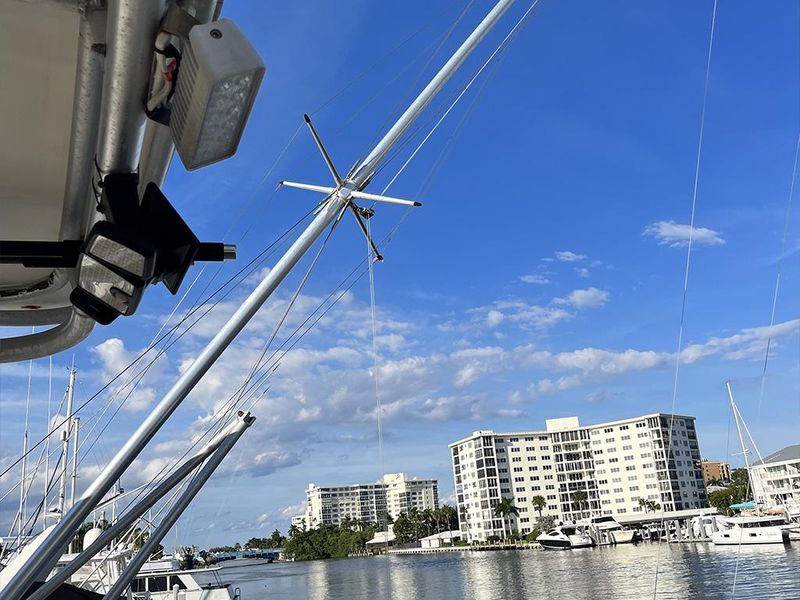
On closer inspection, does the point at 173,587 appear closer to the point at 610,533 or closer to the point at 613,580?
the point at 613,580

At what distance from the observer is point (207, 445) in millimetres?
3564

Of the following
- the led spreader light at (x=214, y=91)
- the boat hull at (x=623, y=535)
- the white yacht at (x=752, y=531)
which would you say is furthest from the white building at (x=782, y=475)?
the led spreader light at (x=214, y=91)

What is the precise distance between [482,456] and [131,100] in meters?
152

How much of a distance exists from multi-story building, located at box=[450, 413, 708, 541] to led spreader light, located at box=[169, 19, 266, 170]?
14536cm

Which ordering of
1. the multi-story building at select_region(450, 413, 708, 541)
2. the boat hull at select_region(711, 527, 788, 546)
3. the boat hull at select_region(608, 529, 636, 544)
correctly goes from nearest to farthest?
the boat hull at select_region(711, 527, 788, 546) < the boat hull at select_region(608, 529, 636, 544) < the multi-story building at select_region(450, 413, 708, 541)

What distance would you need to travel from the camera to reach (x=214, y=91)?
78.6 inches

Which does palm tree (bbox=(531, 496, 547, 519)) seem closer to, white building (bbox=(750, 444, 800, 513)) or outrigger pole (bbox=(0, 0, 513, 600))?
white building (bbox=(750, 444, 800, 513))

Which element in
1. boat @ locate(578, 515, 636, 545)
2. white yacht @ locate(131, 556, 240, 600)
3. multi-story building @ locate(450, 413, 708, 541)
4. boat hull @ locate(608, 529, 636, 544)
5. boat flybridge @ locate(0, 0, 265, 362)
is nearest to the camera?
boat flybridge @ locate(0, 0, 265, 362)

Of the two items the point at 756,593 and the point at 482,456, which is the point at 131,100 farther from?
the point at 482,456

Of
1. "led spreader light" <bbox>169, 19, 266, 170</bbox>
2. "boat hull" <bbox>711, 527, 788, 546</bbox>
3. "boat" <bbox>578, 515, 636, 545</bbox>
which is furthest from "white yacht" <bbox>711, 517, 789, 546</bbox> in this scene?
"led spreader light" <bbox>169, 19, 266, 170</bbox>

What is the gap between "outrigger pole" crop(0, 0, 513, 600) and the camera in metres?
2.35

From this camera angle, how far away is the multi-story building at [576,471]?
139 m

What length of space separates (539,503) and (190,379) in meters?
152

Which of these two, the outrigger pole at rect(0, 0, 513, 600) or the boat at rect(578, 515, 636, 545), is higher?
the outrigger pole at rect(0, 0, 513, 600)
